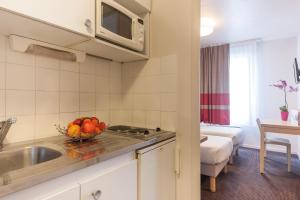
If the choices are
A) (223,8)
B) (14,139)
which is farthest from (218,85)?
(14,139)

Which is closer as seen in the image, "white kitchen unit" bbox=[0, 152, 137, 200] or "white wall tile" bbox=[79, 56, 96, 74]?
"white kitchen unit" bbox=[0, 152, 137, 200]

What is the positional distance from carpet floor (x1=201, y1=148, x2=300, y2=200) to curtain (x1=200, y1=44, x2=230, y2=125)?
4.03ft

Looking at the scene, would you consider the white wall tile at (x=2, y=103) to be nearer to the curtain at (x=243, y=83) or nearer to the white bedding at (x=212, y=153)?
the white bedding at (x=212, y=153)

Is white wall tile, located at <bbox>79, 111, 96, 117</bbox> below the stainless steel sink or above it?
above

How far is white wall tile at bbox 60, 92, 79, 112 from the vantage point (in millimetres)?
1313

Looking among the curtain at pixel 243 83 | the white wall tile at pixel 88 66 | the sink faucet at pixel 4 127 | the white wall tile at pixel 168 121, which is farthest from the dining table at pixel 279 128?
the sink faucet at pixel 4 127

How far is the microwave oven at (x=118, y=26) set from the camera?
44.6 inches

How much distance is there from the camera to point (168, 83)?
4.86 ft

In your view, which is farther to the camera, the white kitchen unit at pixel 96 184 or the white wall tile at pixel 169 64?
the white wall tile at pixel 169 64

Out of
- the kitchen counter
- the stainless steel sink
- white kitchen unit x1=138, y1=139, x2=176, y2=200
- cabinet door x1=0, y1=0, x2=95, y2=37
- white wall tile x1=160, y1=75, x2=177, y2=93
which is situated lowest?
white kitchen unit x1=138, y1=139, x2=176, y2=200

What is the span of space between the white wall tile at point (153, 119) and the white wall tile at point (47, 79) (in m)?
0.73

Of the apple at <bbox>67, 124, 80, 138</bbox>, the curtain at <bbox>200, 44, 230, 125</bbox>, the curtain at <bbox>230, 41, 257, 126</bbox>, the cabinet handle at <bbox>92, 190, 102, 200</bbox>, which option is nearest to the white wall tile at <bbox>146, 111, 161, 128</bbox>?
the apple at <bbox>67, 124, 80, 138</bbox>

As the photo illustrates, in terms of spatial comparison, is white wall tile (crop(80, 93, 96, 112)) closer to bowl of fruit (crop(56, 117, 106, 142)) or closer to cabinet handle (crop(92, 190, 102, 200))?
bowl of fruit (crop(56, 117, 106, 142))

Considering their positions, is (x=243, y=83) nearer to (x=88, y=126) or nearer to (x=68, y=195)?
(x=88, y=126)
